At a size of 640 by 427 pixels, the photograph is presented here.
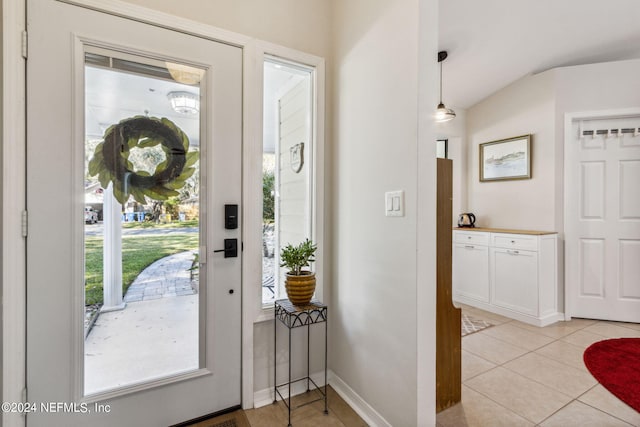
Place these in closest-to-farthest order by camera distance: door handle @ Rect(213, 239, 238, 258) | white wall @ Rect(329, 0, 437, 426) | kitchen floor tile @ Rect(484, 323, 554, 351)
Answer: white wall @ Rect(329, 0, 437, 426) < door handle @ Rect(213, 239, 238, 258) < kitchen floor tile @ Rect(484, 323, 554, 351)

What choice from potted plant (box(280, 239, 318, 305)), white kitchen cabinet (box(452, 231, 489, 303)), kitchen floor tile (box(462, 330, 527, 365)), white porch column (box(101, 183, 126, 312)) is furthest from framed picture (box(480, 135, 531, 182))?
white porch column (box(101, 183, 126, 312))

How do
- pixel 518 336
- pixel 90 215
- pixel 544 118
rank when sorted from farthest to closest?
pixel 544 118 < pixel 518 336 < pixel 90 215

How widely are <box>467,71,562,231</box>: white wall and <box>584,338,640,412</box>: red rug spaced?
1221 millimetres

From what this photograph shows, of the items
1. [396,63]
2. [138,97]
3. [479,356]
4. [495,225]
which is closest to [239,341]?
[138,97]

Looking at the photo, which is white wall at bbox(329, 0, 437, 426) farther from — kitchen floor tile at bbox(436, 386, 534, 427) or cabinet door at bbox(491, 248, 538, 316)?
cabinet door at bbox(491, 248, 538, 316)

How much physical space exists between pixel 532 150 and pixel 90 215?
4.21m

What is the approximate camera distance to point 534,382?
6.75 feet

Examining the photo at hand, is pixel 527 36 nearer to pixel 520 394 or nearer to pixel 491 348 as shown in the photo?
Result: pixel 491 348

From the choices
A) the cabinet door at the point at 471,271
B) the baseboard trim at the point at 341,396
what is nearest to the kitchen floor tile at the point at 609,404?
the baseboard trim at the point at 341,396

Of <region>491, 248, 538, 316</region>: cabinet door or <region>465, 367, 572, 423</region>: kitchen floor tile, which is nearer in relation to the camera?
<region>465, 367, 572, 423</region>: kitchen floor tile

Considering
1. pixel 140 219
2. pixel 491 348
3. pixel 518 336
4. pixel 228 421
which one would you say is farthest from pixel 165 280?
pixel 518 336

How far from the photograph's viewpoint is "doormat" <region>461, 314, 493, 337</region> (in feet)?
9.60

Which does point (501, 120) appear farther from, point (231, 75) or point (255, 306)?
point (255, 306)

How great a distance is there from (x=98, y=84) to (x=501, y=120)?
420cm
